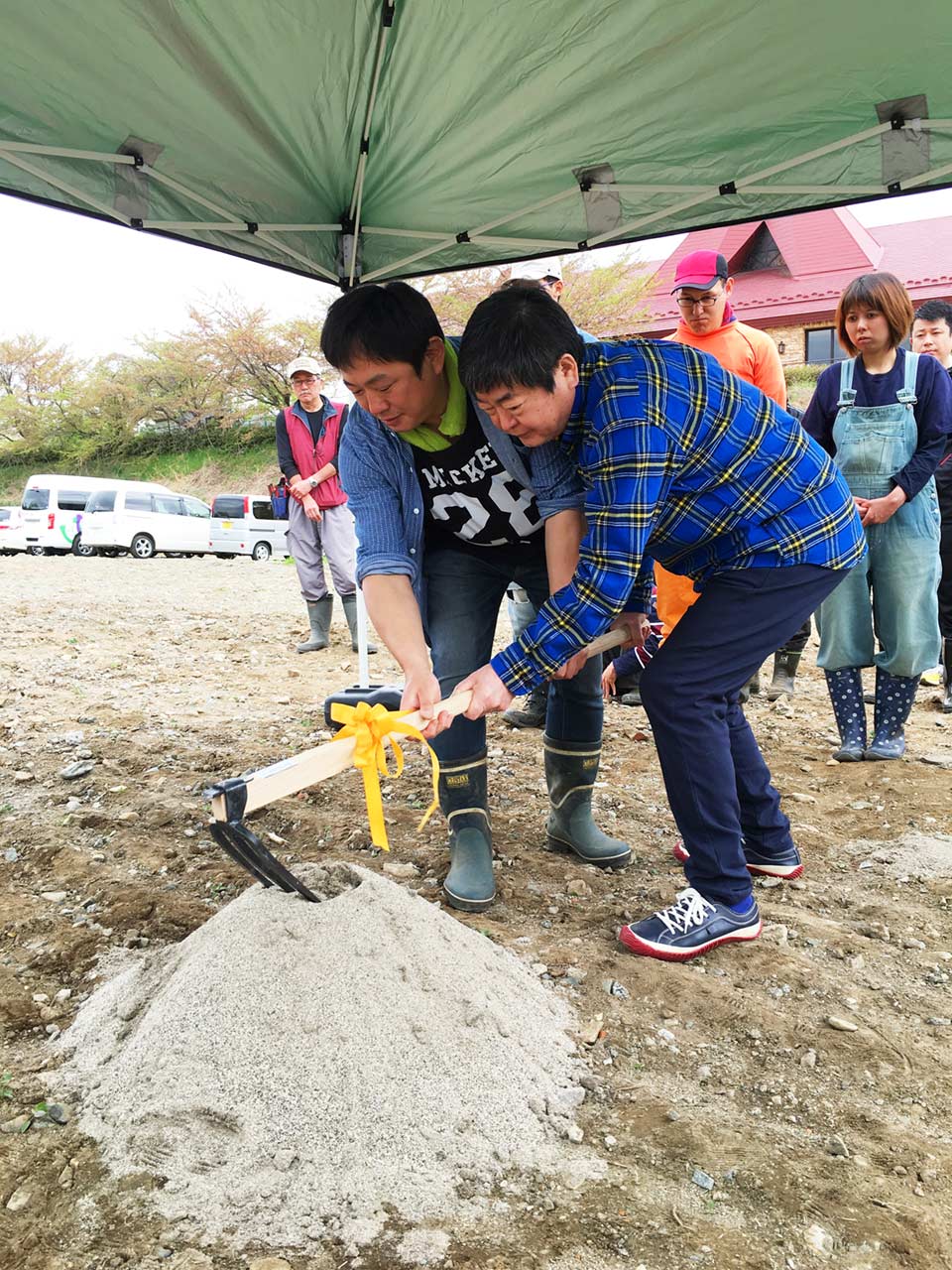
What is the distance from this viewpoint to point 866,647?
3586mm

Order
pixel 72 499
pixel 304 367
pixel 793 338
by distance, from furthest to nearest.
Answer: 1. pixel 793 338
2. pixel 72 499
3. pixel 304 367

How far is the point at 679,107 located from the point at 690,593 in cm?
163

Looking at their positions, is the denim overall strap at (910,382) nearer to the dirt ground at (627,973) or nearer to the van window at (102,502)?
the dirt ground at (627,973)

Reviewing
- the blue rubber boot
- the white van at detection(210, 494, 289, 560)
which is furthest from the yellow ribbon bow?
the white van at detection(210, 494, 289, 560)

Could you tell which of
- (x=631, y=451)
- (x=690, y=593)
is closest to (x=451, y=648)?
(x=631, y=451)

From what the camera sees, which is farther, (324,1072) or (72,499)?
(72,499)

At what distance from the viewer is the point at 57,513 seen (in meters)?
16.5

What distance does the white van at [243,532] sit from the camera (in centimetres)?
1781

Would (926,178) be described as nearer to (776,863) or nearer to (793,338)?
(776,863)

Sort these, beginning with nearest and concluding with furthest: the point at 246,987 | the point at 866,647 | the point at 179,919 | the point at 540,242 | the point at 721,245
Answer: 1. the point at 246,987
2. the point at 179,919
3. the point at 866,647
4. the point at 540,242
5. the point at 721,245

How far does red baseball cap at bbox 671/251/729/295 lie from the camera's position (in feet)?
11.2

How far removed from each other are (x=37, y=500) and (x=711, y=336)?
16407mm

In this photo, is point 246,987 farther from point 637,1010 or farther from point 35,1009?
point 637,1010

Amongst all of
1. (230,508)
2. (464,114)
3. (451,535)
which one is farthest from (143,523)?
(451,535)
